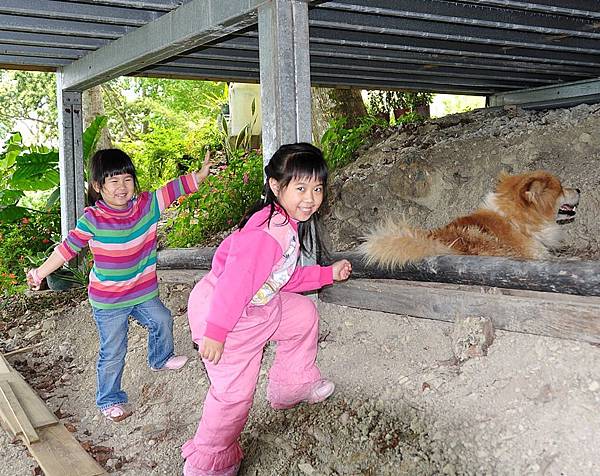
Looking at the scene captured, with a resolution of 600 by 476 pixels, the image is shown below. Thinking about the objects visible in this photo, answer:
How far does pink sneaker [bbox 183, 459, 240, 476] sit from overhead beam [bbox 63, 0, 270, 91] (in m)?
2.79

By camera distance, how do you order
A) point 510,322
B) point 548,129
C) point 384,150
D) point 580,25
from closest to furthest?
point 510,322 → point 580,25 → point 548,129 → point 384,150

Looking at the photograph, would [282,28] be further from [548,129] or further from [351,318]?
[548,129]

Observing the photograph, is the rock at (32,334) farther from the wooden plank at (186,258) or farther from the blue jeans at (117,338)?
the blue jeans at (117,338)

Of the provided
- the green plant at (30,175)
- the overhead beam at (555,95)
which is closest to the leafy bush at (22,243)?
the green plant at (30,175)

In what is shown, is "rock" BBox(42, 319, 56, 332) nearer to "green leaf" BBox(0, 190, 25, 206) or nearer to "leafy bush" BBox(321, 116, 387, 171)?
"green leaf" BBox(0, 190, 25, 206)

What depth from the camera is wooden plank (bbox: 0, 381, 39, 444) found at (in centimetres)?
428

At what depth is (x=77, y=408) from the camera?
5.03 m

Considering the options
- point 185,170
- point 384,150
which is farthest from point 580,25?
point 185,170

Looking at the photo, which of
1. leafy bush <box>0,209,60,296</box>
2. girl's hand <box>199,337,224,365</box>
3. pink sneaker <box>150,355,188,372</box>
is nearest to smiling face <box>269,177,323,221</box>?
girl's hand <box>199,337,224,365</box>

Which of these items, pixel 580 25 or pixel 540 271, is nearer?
pixel 540 271

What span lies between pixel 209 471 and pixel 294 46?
2597 mm

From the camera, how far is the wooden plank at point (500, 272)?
354 centimetres

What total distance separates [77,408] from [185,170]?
28.3 ft

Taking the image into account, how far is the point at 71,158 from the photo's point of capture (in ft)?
25.5
